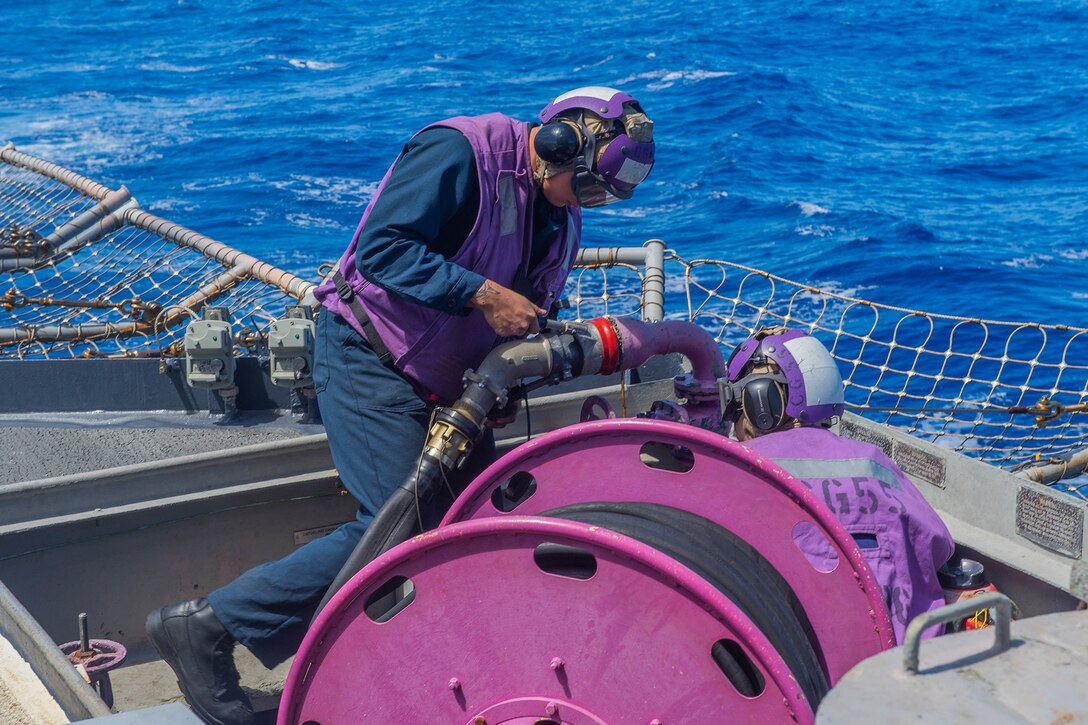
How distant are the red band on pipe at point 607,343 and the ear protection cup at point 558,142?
0.44m

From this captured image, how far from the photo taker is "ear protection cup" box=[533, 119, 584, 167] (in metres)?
3.12

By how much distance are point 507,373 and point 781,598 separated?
36.8 inches

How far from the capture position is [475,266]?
3.26m

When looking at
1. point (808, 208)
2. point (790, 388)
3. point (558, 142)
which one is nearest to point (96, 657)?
point (558, 142)

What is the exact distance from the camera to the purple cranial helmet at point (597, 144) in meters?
3.15

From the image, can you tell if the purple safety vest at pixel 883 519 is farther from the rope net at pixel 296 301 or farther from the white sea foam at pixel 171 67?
the white sea foam at pixel 171 67

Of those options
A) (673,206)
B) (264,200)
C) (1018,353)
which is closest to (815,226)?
(673,206)

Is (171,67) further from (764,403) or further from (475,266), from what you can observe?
(764,403)

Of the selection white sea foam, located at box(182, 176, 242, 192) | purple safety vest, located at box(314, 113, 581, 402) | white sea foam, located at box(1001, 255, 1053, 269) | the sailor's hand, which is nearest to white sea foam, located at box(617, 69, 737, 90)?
white sea foam, located at box(182, 176, 242, 192)

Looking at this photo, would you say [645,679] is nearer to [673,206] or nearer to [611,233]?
[611,233]

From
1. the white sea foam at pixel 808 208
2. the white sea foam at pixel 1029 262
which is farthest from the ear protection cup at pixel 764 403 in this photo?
the white sea foam at pixel 808 208

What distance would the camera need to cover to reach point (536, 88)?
2544 centimetres

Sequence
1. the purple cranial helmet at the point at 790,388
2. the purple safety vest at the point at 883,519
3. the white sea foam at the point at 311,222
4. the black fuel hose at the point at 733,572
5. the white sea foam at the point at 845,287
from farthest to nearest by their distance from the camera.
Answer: the white sea foam at the point at 311,222 < the white sea foam at the point at 845,287 < the purple cranial helmet at the point at 790,388 < the purple safety vest at the point at 883,519 < the black fuel hose at the point at 733,572

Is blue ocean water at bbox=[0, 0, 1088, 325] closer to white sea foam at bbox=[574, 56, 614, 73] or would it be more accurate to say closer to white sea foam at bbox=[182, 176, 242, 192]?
white sea foam at bbox=[182, 176, 242, 192]
